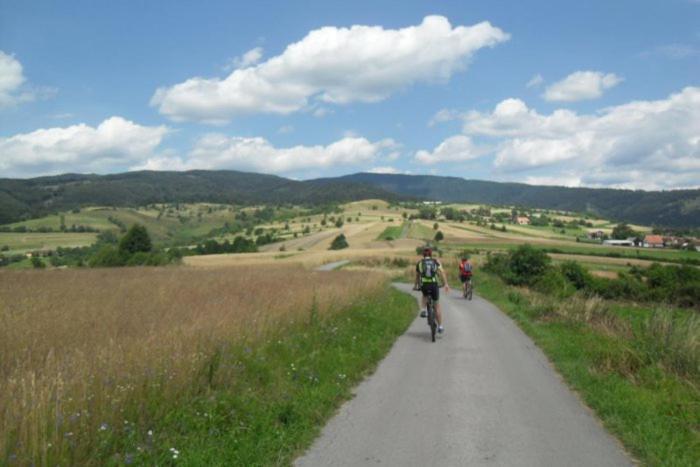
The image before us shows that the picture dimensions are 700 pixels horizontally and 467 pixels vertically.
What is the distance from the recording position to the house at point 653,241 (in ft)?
335

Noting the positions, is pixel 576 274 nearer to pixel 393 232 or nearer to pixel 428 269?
pixel 428 269

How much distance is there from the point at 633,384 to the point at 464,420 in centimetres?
348

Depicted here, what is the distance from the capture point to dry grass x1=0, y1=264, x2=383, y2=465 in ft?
16.0

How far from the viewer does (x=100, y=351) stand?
6.75 metres

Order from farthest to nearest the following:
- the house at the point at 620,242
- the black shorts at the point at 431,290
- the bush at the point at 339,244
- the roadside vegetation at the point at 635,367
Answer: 1. the house at the point at 620,242
2. the bush at the point at 339,244
3. the black shorts at the point at 431,290
4. the roadside vegetation at the point at 635,367

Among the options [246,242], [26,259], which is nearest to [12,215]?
[246,242]

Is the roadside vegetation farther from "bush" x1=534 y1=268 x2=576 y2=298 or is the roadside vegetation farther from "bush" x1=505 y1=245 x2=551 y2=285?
"bush" x1=505 y1=245 x2=551 y2=285

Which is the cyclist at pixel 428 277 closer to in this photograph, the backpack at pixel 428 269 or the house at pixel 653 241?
the backpack at pixel 428 269

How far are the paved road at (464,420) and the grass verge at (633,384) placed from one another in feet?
0.91

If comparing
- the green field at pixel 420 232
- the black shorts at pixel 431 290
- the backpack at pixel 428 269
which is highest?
the backpack at pixel 428 269

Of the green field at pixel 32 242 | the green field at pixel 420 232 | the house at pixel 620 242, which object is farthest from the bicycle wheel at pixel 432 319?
the house at pixel 620 242

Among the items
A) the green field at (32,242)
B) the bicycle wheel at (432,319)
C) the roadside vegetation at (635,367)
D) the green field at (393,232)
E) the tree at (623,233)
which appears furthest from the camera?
the tree at (623,233)

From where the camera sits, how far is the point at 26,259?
5409 centimetres

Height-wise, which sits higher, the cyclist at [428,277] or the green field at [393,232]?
the cyclist at [428,277]
